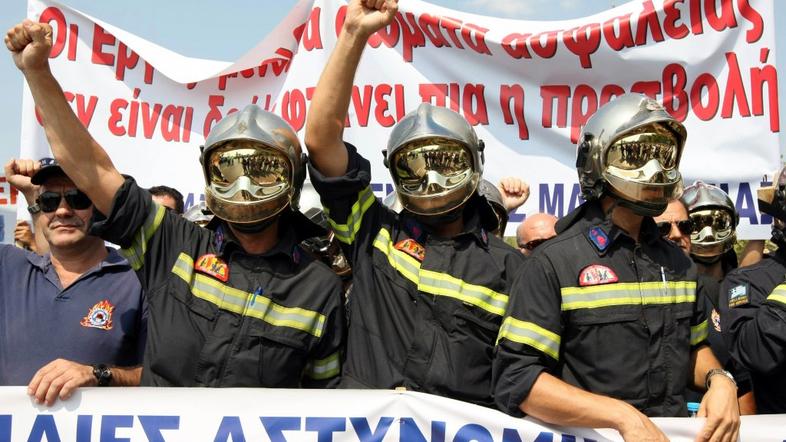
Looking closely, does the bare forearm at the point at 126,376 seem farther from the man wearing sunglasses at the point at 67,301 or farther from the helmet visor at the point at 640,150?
the helmet visor at the point at 640,150

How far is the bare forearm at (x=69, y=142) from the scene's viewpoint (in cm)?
381

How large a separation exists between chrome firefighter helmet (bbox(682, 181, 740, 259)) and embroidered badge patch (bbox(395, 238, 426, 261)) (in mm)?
3211

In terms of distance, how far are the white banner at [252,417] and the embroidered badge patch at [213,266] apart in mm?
517

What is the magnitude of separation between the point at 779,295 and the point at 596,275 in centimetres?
98

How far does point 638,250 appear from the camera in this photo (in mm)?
3896

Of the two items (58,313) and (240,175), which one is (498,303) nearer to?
(240,175)

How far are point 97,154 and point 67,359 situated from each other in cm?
104

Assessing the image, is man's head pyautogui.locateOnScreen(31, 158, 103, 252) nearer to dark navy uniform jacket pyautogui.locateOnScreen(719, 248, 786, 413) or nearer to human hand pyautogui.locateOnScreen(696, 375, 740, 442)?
human hand pyautogui.locateOnScreen(696, 375, 740, 442)

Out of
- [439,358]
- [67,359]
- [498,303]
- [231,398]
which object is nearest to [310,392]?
[231,398]

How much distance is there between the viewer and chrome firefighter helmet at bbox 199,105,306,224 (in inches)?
158

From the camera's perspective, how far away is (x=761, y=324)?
4012mm

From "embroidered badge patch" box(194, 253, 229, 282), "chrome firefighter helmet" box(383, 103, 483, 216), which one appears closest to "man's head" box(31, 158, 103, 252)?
"embroidered badge patch" box(194, 253, 229, 282)

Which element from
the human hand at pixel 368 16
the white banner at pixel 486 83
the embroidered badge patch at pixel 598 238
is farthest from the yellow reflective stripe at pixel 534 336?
the white banner at pixel 486 83

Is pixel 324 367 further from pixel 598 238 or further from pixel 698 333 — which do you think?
pixel 698 333
